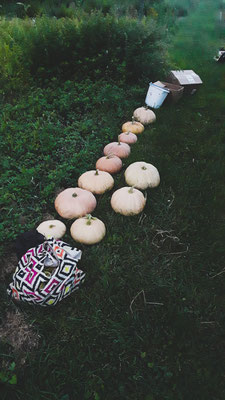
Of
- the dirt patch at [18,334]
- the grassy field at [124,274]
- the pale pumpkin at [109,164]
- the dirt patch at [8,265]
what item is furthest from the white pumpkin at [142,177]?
the dirt patch at [18,334]

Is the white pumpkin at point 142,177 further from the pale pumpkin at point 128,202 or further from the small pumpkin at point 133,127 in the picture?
the small pumpkin at point 133,127

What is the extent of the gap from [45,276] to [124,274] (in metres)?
0.68

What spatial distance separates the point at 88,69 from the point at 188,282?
13.1ft

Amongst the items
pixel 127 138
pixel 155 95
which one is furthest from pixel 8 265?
pixel 155 95

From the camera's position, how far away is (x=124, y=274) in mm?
2537

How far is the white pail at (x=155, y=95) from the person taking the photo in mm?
4672

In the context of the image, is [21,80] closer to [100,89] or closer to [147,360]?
[100,89]

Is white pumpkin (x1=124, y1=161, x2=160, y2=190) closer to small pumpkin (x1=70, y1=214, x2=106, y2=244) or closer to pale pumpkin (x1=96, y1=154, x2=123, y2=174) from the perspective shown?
pale pumpkin (x1=96, y1=154, x2=123, y2=174)

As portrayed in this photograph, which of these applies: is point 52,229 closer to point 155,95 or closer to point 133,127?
point 133,127

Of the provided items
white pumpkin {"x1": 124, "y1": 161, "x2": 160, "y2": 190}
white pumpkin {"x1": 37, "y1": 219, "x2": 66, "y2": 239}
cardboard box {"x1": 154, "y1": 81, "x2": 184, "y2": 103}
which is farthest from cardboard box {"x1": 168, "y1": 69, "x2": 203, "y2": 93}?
white pumpkin {"x1": 37, "y1": 219, "x2": 66, "y2": 239}

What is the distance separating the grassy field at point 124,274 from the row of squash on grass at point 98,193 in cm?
11

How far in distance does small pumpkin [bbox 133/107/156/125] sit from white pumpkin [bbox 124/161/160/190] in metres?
1.39

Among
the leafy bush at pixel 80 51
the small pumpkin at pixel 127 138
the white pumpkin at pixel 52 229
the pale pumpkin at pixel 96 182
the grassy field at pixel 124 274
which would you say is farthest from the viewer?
the leafy bush at pixel 80 51

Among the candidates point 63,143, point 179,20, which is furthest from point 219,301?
point 179,20
